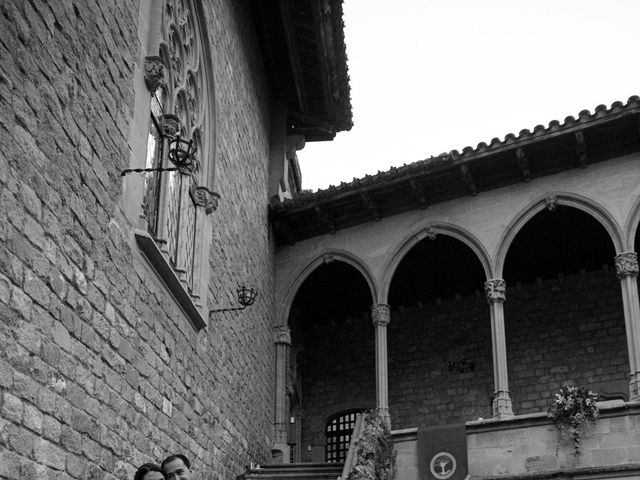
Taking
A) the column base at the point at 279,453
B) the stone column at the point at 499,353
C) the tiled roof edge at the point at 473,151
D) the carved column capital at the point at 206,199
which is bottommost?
the column base at the point at 279,453

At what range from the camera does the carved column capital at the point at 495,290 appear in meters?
13.7

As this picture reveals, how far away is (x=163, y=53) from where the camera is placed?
9875mm

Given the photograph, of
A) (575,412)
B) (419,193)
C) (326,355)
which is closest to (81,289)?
(575,412)

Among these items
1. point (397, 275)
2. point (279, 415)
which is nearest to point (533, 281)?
point (397, 275)

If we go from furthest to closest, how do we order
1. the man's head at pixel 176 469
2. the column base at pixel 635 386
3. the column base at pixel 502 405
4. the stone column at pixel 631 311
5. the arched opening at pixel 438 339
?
1. the arched opening at pixel 438 339
2. the column base at pixel 502 405
3. the stone column at pixel 631 311
4. the column base at pixel 635 386
5. the man's head at pixel 176 469

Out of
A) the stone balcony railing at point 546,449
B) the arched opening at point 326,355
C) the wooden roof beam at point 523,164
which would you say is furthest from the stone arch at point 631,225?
the arched opening at point 326,355

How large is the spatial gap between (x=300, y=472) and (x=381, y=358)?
2.57 meters

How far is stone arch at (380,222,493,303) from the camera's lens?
14.0m

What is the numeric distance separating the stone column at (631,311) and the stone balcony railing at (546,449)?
1006 mm

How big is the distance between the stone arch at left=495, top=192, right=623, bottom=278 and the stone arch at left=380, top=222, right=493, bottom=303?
10.5 inches

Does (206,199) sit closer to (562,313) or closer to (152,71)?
(152,71)

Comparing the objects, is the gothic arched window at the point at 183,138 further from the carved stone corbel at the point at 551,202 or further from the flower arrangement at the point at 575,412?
the carved stone corbel at the point at 551,202

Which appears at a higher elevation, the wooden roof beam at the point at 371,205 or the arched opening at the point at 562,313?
the wooden roof beam at the point at 371,205

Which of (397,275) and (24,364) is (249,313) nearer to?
(397,275)
